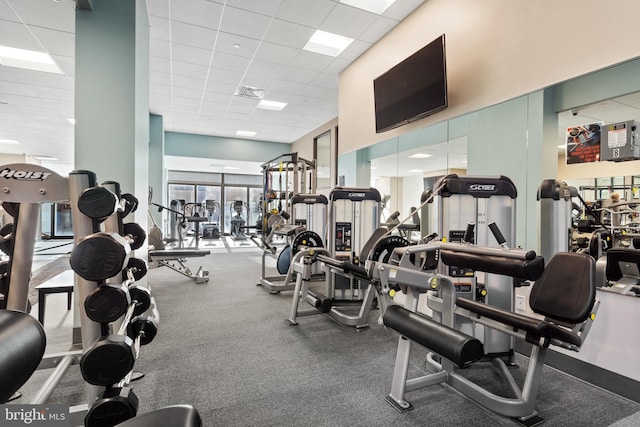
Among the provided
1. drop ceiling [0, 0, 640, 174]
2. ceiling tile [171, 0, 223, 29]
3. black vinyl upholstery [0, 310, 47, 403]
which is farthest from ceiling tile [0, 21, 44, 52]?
black vinyl upholstery [0, 310, 47, 403]

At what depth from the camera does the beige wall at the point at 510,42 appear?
2223 mm

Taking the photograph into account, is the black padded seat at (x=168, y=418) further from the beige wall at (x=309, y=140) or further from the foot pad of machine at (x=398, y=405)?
the beige wall at (x=309, y=140)

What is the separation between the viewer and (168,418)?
815mm

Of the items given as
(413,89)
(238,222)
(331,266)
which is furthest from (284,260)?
(238,222)

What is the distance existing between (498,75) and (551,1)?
24.3 inches

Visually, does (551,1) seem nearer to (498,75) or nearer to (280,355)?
(498,75)

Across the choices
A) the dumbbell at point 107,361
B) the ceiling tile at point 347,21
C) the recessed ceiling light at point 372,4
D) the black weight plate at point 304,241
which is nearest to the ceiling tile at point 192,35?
the ceiling tile at point 347,21

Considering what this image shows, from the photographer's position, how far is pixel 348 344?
2912mm

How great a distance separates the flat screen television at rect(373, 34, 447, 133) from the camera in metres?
3.42

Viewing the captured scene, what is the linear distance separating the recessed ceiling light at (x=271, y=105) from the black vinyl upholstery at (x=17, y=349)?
677 cm

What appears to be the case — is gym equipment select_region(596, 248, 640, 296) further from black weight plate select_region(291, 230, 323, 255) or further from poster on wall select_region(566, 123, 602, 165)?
black weight plate select_region(291, 230, 323, 255)

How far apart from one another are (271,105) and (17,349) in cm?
714

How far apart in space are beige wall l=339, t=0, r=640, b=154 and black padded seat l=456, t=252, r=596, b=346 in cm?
146

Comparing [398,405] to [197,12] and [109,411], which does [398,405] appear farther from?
[197,12]
